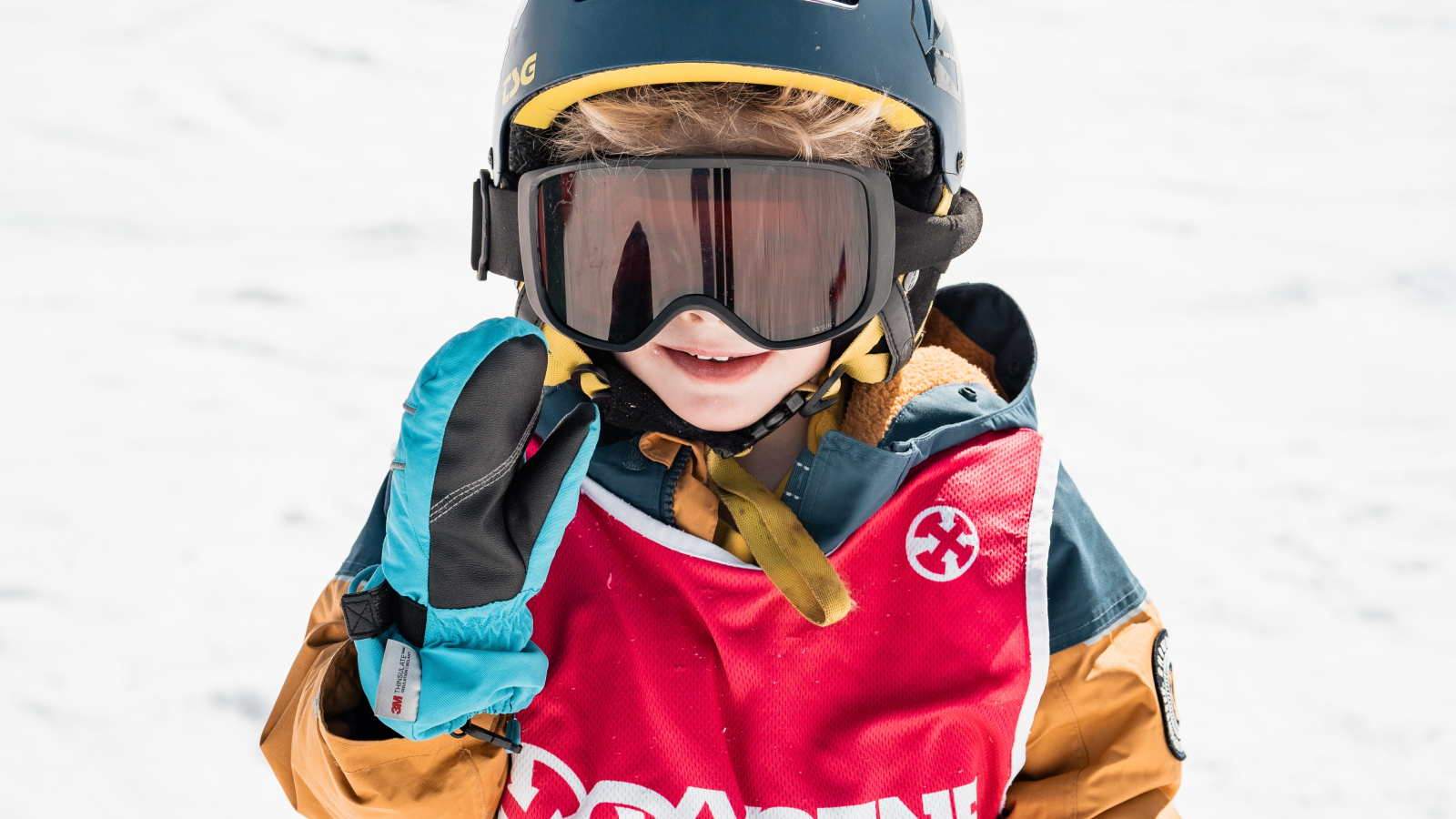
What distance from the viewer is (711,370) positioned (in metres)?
1.70

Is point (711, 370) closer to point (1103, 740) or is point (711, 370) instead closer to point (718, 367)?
point (718, 367)

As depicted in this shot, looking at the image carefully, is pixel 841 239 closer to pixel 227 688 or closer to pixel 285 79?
pixel 227 688

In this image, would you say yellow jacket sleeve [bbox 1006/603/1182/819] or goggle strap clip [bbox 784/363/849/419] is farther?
goggle strap clip [bbox 784/363/849/419]

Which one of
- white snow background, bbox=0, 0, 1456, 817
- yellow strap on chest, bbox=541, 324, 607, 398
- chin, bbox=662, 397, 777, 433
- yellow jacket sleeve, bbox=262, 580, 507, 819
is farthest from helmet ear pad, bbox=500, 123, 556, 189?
white snow background, bbox=0, 0, 1456, 817

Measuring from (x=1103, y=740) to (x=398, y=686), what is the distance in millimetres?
1126

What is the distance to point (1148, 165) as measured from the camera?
493 cm

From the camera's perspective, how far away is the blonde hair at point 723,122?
1588 mm

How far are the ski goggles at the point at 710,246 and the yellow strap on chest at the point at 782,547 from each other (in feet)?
0.89

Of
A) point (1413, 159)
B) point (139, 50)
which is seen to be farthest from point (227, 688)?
point (1413, 159)

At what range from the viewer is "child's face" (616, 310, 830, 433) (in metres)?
1.68

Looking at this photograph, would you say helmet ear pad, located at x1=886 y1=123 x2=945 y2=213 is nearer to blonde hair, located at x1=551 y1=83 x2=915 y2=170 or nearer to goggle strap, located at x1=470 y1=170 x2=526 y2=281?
blonde hair, located at x1=551 y1=83 x2=915 y2=170

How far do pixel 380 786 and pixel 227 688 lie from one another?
1245 mm

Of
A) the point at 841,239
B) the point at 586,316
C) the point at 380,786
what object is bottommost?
the point at 380,786

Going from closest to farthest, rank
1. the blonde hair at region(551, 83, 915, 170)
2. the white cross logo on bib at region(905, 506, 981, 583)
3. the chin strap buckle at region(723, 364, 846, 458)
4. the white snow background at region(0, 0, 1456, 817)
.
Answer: the blonde hair at region(551, 83, 915, 170)
the white cross logo on bib at region(905, 506, 981, 583)
the chin strap buckle at region(723, 364, 846, 458)
the white snow background at region(0, 0, 1456, 817)
